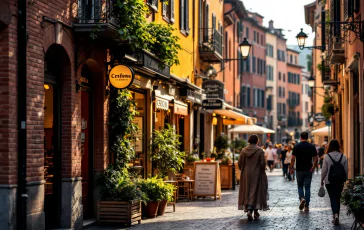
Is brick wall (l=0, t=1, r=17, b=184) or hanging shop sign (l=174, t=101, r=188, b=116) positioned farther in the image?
hanging shop sign (l=174, t=101, r=188, b=116)

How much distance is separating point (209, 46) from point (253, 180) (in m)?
15.5

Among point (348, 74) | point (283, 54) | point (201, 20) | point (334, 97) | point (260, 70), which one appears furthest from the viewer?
point (283, 54)

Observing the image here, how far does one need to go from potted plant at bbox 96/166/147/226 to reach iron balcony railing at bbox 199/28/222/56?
15800mm

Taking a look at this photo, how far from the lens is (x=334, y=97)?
4116cm

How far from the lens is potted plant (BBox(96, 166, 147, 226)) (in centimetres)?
1495

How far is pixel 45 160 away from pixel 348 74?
584 inches

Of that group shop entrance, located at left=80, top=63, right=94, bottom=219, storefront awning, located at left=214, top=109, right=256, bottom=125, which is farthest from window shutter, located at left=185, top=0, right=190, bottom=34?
shop entrance, located at left=80, top=63, right=94, bottom=219

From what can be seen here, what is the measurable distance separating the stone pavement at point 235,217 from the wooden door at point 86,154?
1.20 m

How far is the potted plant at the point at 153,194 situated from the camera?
16.4 m

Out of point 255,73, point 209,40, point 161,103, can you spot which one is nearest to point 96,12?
point 161,103

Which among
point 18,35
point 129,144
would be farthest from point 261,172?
point 18,35

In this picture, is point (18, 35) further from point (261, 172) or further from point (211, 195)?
point (211, 195)

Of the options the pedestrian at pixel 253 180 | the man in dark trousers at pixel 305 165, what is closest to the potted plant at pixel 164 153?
the man in dark trousers at pixel 305 165

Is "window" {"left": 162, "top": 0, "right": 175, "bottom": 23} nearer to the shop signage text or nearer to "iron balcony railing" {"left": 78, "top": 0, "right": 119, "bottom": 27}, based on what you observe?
the shop signage text
